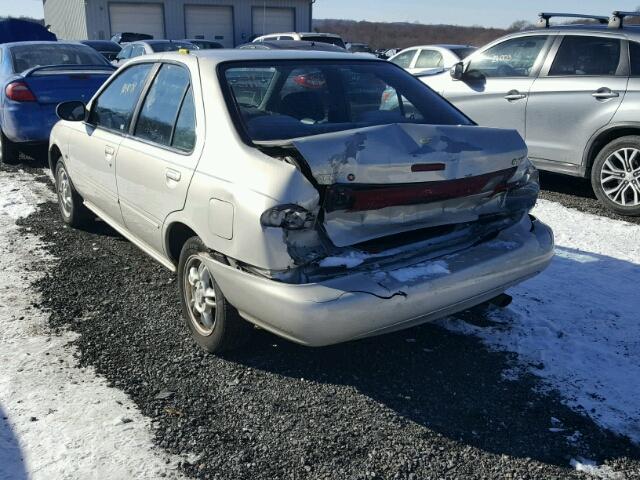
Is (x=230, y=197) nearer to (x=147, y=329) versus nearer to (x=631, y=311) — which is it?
(x=147, y=329)

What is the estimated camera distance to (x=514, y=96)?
706cm

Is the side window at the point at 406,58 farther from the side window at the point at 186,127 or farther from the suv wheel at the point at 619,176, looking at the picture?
the side window at the point at 186,127

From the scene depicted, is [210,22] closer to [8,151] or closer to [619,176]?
[8,151]

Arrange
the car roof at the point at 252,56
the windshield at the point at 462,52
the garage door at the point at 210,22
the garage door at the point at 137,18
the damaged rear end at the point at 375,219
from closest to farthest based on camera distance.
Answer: the damaged rear end at the point at 375,219 < the car roof at the point at 252,56 < the windshield at the point at 462,52 < the garage door at the point at 137,18 < the garage door at the point at 210,22

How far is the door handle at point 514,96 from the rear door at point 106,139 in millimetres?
4323

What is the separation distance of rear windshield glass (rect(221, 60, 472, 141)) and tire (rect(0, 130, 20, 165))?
243 inches

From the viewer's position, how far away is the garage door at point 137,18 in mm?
32656

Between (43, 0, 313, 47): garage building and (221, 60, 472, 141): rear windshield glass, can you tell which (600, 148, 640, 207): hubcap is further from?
(43, 0, 313, 47): garage building

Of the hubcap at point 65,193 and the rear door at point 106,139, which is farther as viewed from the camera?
the hubcap at point 65,193

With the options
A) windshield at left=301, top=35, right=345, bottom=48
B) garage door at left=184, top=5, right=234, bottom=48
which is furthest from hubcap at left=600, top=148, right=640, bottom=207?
garage door at left=184, top=5, right=234, bottom=48

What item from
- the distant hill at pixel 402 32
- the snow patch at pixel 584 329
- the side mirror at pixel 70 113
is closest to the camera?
the snow patch at pixel 584 329

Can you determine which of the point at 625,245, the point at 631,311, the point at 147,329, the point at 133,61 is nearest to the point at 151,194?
the point at 147,329

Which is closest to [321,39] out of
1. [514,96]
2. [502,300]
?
[514,96]

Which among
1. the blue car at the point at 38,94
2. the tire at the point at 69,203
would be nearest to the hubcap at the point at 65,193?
the tire at the point at 69,203
